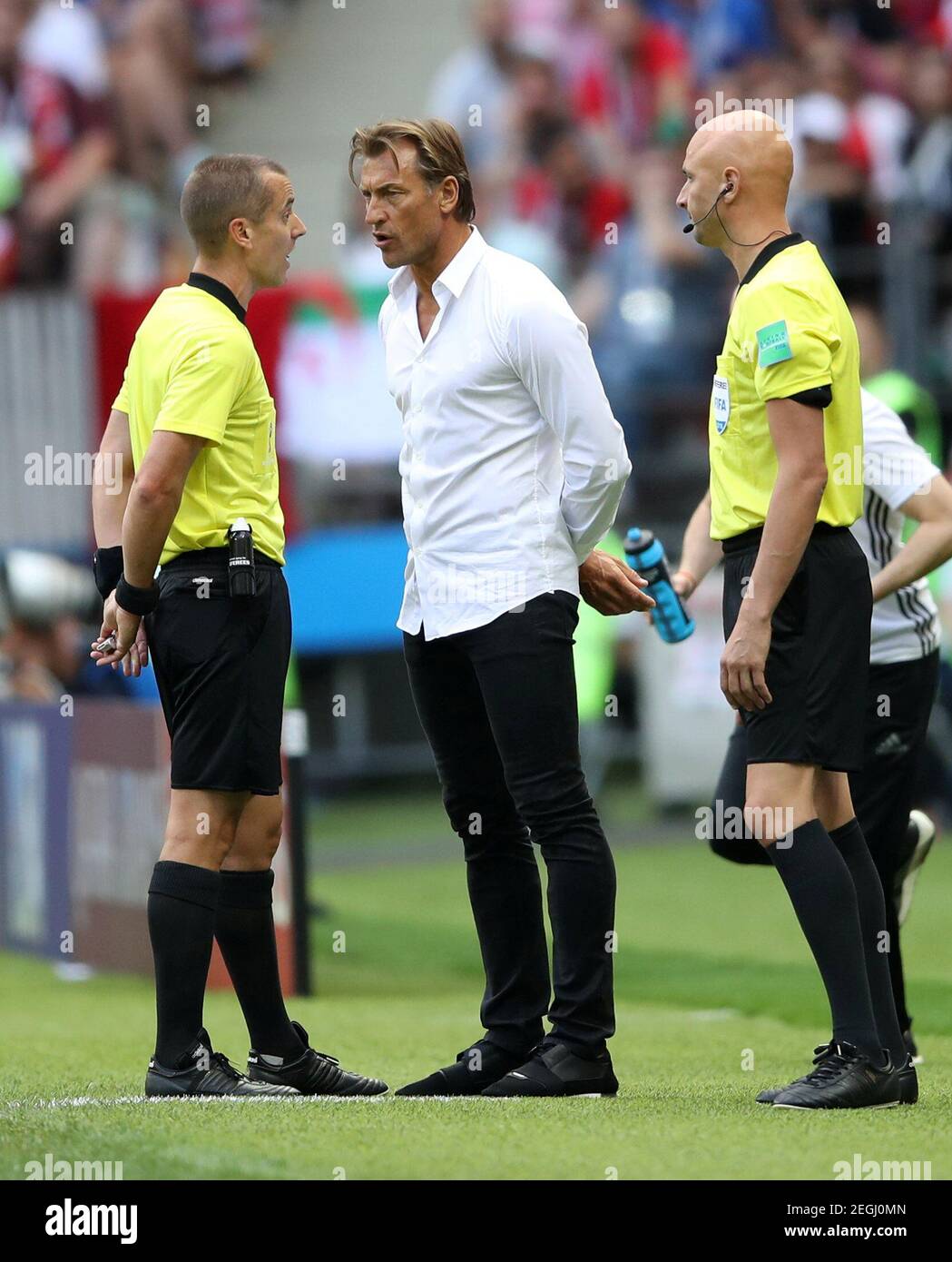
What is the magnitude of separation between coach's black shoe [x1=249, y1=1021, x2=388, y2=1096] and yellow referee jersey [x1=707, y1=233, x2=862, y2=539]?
1497mm

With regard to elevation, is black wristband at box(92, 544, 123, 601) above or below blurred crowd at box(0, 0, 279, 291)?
below

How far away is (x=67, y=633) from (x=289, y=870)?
387cm

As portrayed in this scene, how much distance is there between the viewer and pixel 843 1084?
14.5 ft

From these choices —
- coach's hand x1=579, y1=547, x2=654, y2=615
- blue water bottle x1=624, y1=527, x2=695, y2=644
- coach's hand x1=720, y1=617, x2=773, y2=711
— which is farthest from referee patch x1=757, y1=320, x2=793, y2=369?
blue water bottle x1=624, y1=527, x2=695, y2=644

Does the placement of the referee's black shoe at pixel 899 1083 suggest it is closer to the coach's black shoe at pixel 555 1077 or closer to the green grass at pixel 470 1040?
the green grass at pixel 470 1040

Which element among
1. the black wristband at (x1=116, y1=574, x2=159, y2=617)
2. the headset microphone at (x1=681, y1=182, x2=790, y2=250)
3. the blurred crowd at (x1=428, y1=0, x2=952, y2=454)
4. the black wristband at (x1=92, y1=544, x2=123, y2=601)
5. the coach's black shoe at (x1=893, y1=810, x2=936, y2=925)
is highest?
the blurred crowd at (x1=428, y1=0, x2=952, y2=454)

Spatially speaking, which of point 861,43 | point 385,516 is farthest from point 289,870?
point 861,43

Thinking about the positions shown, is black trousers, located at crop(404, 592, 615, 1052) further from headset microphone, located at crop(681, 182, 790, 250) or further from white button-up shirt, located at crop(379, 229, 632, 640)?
headset microphone, located at crop(681, 182, 790, 250)

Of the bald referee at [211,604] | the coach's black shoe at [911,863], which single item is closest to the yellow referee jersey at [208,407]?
the bald referee at [211,604]

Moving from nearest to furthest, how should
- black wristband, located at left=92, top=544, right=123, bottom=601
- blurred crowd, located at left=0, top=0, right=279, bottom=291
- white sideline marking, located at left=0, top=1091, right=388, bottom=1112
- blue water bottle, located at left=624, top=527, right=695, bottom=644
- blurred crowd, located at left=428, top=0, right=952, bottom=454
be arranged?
white sideline marking, located at left=0, top=1091, right=388, bottom=1112, black wristband, located at left=92, top=544, right=123, bottom=601, blue water bottle, located at left=624, top=527, right=695, bottom=644, blurred crowd, located at left=428, top=0, right=952, bottom=454, blurred crowd, located at left=0, top=0, right=279, bottom=291

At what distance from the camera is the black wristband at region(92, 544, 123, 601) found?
479cm

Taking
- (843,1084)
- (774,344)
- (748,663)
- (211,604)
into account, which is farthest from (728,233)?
(843,1084)

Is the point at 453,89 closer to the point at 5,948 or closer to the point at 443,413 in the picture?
the point at 5,948

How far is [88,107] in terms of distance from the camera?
16.4m
